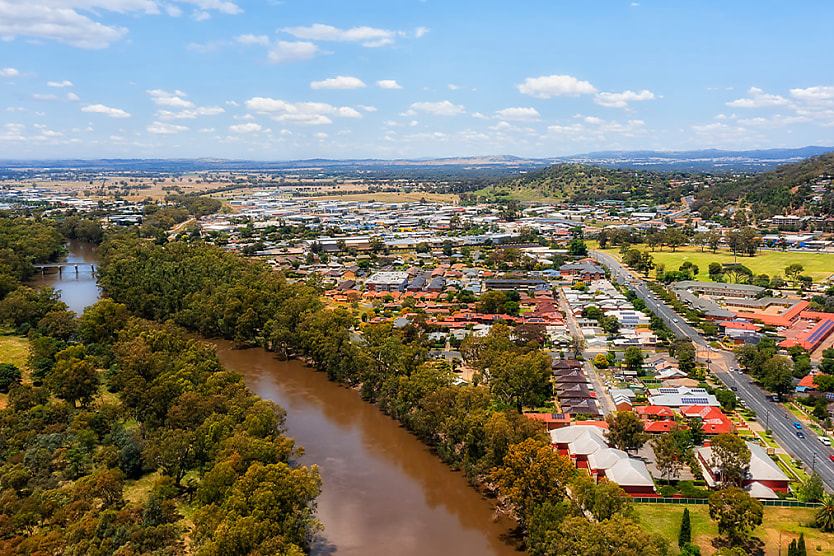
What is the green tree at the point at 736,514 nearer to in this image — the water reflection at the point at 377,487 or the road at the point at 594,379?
the water reflection at the point at 377,487

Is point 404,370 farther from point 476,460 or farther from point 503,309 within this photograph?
point 503,309

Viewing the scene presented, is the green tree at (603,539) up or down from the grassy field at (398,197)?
down

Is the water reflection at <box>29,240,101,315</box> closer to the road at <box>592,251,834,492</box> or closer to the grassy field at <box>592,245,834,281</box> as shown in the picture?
the road at <box>592,251,834,492</box>

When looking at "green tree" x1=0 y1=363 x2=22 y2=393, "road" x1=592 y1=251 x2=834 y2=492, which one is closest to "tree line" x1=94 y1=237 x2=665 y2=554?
"road" x1=592 y1=251 x2=834 y2=492

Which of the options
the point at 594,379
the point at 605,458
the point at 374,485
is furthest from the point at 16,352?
the point at 594,379

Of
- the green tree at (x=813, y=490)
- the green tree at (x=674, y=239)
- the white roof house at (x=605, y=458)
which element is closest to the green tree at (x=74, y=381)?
the white roof house at (x=605, y=458)

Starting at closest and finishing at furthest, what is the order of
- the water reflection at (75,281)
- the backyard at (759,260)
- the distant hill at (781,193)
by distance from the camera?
1. the water reflection at (75,281)
2. the backyard at (759,260)
3. the distant hill at (781,193)
